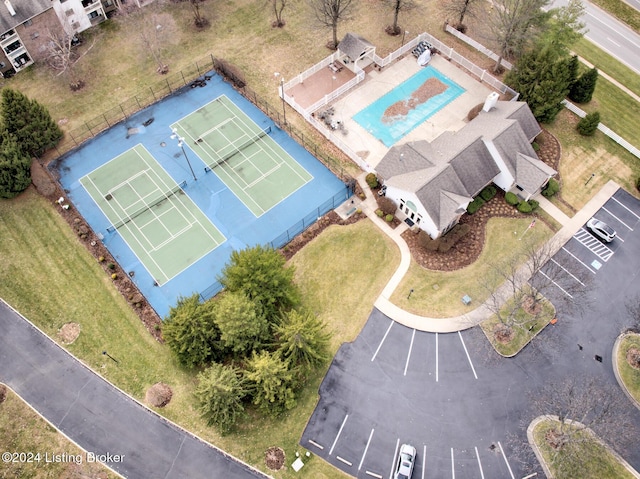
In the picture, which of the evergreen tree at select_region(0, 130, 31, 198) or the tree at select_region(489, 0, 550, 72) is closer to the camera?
the evergreen tree at select_region(0, 130, 31, 198)

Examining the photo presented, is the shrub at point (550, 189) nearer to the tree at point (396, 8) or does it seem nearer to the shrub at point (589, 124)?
the shrub at point (589, 124)

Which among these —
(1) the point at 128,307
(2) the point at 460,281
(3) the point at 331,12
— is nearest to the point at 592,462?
(2) the point at 460,281

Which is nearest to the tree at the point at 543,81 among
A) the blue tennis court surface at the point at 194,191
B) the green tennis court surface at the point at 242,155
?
the blue tennis court surface at the point at 194,191

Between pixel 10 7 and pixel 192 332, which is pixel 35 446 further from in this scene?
pixel 10 7

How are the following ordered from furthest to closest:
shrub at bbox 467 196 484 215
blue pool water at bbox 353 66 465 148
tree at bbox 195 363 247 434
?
blue pool water at bbox 353 66 465 148, shrub at bbox 467 196 484 215, tree at bbox 195 363 247 434

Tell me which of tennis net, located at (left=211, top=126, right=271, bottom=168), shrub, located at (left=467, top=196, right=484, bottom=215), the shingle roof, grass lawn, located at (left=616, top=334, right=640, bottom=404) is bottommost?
grass lawn, located at (left=616, top=334, right=640, bottom=404)

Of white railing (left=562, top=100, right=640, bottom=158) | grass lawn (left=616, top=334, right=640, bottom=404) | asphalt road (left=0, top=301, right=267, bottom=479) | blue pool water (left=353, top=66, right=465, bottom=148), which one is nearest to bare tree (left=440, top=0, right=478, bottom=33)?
blue pool water (left=353, top=66, right=465, bottom=148)

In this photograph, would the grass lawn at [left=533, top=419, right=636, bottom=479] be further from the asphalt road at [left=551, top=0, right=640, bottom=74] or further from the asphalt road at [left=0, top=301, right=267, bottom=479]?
the asphalt road at [left=551, top=0, right=640, bottom=74]
